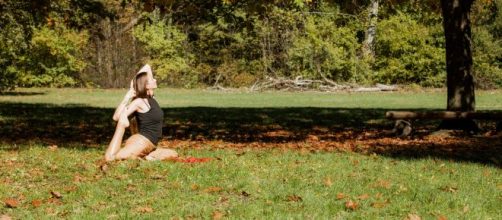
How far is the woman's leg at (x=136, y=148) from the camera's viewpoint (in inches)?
356

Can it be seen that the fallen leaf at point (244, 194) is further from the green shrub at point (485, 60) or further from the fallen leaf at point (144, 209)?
the green shrub at point (485, 60)

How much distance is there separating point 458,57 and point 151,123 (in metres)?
8.19

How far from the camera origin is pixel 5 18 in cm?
2442

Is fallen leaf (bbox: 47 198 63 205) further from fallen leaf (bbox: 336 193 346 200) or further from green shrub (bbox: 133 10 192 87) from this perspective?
green shrub (bbox: 133 10 192 87)

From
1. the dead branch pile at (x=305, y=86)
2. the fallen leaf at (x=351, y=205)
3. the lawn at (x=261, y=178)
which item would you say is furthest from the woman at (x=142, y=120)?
the dead branch pile at (x=305, y=86)

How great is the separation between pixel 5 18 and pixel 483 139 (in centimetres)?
1859

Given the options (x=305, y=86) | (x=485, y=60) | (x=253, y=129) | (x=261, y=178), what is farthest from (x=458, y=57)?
(x=485, y=60)

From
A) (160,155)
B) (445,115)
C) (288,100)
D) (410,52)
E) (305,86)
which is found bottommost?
(288,100)

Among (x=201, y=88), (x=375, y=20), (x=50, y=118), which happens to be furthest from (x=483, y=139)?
(x=201, y=88)

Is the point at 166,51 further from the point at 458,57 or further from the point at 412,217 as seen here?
the point at 412,217

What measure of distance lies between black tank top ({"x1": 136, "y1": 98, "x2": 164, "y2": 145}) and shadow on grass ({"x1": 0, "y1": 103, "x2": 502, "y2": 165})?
2.41 metres

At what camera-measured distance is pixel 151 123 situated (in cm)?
945

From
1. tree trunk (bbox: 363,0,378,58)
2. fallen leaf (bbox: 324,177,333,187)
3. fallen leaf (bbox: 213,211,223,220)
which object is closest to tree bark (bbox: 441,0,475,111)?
fallen leaf (bbox: 324,177,333,187)

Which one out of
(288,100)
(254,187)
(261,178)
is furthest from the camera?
(288,100)
